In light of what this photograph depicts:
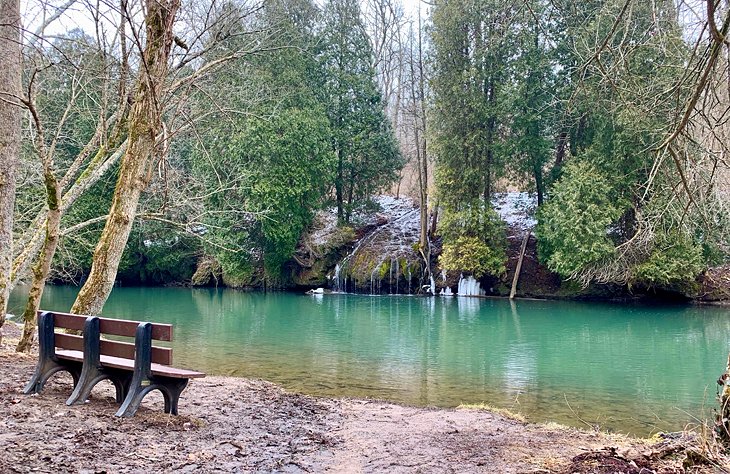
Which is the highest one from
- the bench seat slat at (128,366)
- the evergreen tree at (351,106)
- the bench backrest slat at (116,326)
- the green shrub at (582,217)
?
the evergreen tree at (351,106)

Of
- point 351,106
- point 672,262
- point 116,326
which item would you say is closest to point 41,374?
point 116,326

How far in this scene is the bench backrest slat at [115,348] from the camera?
4.59 metres

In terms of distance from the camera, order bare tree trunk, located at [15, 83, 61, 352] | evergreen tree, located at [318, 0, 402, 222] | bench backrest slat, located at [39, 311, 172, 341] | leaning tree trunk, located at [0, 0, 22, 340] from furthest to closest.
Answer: evergreen tree, located at [318, 0, 402, 222]
bare tree trunk, located at [15, 83, 61, 352]
leaning tree trunk, located at [0, 0, 22, 340]
bench backrest slat, located at [39, 311, 172, 341]

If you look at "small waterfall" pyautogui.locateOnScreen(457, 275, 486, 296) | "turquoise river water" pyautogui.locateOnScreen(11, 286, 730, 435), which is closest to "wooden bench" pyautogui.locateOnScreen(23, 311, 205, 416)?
"turquoise river water" pyautogui.locateOnScreen(11, 286, 730, 435)

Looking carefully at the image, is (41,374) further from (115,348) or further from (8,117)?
(8,117)

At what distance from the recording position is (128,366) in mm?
4684

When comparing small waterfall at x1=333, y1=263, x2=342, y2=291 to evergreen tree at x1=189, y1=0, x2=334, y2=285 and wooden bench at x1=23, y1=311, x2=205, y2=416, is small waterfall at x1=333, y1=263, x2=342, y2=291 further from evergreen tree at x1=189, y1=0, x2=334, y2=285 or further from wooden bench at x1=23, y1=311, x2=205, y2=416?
wooden bench at x1=23, y1=311, x2=205, y2=416

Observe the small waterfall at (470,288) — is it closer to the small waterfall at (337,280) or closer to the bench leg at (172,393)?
the small waterfall at (337,280)

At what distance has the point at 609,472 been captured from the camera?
3467 millimetres

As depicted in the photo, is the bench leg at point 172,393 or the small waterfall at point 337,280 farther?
the small waterfall at point 337,280

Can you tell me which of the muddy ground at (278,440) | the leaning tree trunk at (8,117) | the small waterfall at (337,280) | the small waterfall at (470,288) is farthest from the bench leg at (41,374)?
the small waterfall at (337,280)

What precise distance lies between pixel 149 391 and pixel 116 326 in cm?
61

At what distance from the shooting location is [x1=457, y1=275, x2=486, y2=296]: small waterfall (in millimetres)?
22453

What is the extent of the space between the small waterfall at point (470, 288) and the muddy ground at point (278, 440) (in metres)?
16.5
